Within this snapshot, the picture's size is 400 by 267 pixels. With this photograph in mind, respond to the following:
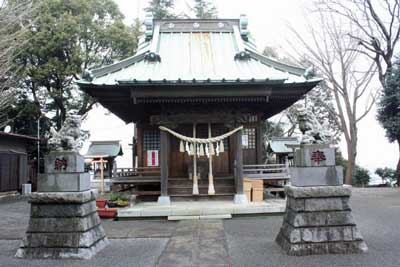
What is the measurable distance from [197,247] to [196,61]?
25.1 ft

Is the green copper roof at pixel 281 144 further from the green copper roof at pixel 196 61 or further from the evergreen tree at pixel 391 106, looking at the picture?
the green copper roof at pixel 196 61

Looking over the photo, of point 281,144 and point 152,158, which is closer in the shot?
point 152,158

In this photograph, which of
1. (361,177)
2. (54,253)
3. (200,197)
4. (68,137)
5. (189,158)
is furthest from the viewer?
(361,177)

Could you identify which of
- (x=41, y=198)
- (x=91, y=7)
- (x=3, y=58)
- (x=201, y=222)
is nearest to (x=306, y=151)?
(x=201, y=222)

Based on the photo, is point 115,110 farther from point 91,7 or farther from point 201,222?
point 91,7

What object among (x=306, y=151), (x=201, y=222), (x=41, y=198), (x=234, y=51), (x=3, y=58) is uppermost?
(x=234, y=51)

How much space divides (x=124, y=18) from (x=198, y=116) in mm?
17298

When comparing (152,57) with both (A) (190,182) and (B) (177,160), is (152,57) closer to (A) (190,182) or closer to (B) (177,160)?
(B) (177,160)

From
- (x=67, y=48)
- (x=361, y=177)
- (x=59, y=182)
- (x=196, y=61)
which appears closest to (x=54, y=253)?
(x=59, y=182)

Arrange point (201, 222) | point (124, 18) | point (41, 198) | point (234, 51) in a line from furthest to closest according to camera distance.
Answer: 1. point (124, 18)
2. point (234, 51)
3. point (201, 222)
4. point (41, 198)

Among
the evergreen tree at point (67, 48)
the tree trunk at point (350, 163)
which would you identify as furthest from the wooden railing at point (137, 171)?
the tree trunk at point (350, 163)

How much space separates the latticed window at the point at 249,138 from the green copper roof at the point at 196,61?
2624mm

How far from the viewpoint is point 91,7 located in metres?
24.1

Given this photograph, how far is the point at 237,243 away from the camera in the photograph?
6.90 metres
